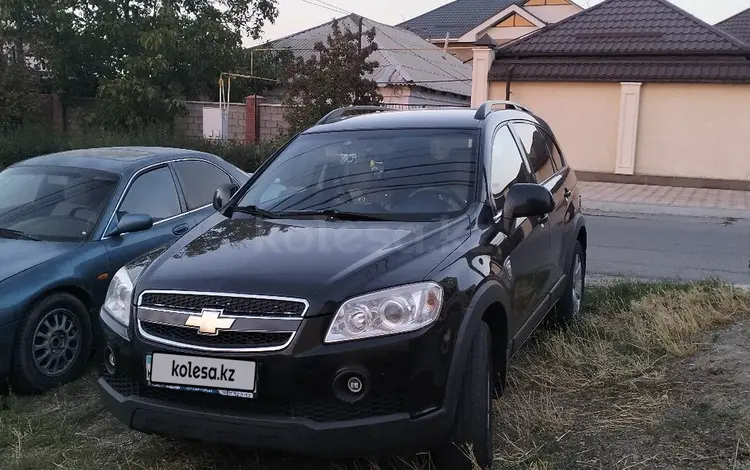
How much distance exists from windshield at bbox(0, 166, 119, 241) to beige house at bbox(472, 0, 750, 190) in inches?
604

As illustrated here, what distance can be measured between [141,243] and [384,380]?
3.05m

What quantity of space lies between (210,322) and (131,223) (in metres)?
2.45

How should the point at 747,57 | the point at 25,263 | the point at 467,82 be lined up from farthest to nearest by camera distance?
1. the point at 467,82
2. the point at 747,57
3. the point at 25,263

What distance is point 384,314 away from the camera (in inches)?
120

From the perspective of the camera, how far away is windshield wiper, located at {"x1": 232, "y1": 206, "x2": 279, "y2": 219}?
4200mm

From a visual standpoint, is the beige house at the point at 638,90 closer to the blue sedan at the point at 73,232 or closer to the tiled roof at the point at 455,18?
the blue sedan at the point at 73,232

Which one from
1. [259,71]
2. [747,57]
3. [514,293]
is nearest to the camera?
[514,293]

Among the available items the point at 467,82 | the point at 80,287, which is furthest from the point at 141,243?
the point at 467,82

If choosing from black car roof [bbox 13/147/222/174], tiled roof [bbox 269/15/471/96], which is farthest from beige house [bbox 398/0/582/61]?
black car roof [bbox 13/147/222/174]

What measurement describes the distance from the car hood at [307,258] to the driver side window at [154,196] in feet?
5.88

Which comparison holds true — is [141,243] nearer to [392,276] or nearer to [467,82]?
[392,276]

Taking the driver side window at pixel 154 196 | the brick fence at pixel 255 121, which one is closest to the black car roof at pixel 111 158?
the driver side window at pixel 154 196

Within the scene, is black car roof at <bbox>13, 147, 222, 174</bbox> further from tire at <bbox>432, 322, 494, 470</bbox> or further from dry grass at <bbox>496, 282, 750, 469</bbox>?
tire at <bbox>432, 322, 494, 470</bbox>

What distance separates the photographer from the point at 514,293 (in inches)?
158
